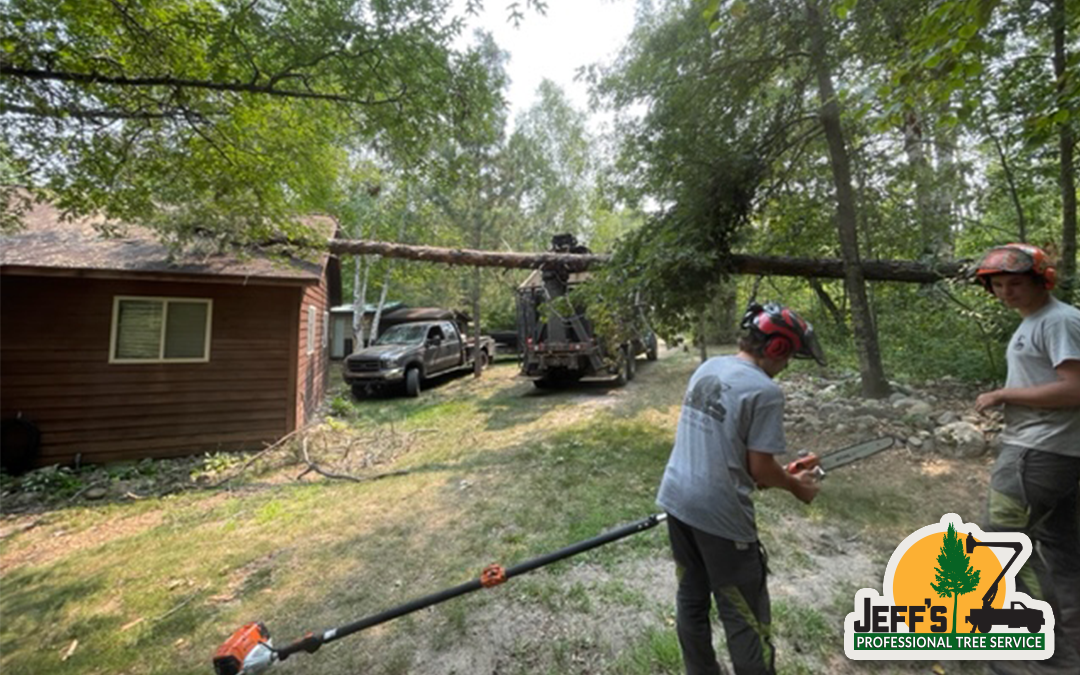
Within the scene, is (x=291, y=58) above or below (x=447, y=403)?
above

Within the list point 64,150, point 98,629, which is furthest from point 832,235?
point 64,150

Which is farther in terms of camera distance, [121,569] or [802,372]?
[802,372]

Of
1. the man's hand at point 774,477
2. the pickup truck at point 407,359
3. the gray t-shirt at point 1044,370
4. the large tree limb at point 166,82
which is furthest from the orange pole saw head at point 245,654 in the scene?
the pickup truck at point 407,359

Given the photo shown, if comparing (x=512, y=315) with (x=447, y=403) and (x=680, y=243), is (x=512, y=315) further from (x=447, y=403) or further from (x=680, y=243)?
(x=680, y=243)

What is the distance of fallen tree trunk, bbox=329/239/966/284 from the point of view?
6191mm

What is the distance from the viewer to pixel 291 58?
4.25 m

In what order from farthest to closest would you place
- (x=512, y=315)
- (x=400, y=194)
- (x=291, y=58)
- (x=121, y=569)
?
(x=512, y=315) → (x=400, y=194) → (x=291, y=58) → (x=121, y=569)

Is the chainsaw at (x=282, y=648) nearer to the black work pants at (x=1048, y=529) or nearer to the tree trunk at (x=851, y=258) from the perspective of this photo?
the black work pants at (x=1048, y=529)

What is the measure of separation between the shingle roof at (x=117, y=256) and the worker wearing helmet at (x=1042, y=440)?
26.9ft

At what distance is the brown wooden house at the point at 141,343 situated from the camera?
6.12m

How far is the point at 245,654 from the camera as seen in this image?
5.76ft

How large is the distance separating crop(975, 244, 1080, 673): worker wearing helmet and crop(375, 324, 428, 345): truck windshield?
1147 centimetres

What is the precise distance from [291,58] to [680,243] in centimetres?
493

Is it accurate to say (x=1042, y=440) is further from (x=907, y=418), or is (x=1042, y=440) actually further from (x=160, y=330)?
(x=160, y=330)
